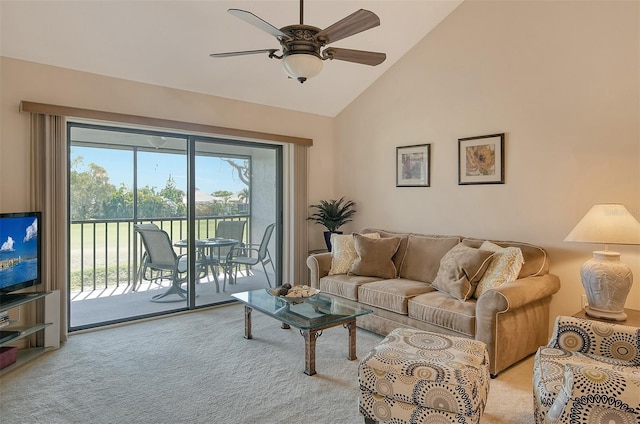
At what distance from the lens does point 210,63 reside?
3.88m

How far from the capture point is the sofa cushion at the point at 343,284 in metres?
3.79

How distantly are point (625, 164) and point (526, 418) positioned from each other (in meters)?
2.14

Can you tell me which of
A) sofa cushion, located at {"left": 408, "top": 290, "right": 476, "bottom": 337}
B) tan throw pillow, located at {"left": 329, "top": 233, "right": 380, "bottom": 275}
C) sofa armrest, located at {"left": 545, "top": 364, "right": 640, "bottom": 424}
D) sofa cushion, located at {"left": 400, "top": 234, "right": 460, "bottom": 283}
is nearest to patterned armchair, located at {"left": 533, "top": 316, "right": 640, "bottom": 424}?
sofa armrest, located at {"left": 545, "top": 364, "right": 640, "bottom": 424}

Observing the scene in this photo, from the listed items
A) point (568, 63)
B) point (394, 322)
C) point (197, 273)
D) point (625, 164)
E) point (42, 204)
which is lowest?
point (394, 322)

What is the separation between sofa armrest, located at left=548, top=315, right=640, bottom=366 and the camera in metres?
1.97

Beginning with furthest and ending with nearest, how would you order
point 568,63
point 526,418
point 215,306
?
point 215,306 → point 568,63 → point 526,418

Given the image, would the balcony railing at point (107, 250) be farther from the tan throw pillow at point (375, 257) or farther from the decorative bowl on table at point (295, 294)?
the tan throw pillow at point (375, 257)

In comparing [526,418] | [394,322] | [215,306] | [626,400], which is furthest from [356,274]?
[626,400]

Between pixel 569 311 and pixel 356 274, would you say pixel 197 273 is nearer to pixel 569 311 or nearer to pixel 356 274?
pixel 356 274

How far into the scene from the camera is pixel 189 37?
3521mm

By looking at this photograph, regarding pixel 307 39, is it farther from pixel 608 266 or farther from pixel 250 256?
pixel 250 256

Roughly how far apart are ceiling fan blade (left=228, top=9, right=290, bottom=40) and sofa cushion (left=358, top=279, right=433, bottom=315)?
91.7 inches

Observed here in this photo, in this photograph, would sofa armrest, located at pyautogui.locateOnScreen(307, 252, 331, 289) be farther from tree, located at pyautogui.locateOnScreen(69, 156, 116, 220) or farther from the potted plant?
tree, located at pyautogui.locateOnScreen(69, 156, 116, 220)

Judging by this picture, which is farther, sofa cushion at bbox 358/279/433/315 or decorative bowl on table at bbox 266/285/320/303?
sofa cushion at bbox 358/279/433/315
